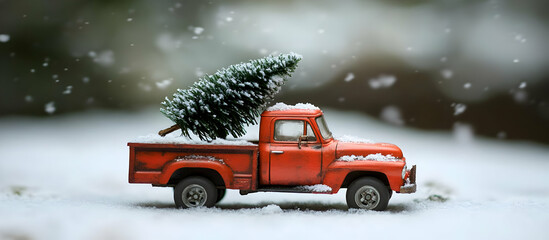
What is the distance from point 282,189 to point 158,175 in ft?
5.45

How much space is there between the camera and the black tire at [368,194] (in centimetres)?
893

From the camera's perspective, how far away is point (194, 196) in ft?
30.0

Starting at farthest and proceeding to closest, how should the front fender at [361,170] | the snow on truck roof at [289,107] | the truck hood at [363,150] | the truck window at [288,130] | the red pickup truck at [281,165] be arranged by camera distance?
1. the snow on truck roof at [289,107]
2. the truck window at [288,130]
3. the truck hood at [363,150]
4. the red pickup truck at [281,165]
5. the front fender at [361,170]

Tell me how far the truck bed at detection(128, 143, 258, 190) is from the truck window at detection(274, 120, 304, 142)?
0.44 meters

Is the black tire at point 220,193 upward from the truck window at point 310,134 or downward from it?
downward

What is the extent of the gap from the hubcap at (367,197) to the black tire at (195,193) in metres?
1.91

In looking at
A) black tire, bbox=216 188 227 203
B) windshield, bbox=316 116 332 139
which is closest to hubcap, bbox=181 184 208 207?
black tire, bbox=216 188 227 203

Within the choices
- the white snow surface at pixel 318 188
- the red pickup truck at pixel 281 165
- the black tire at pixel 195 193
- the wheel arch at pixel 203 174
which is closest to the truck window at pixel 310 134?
the red pickup truck at pixel 281 165

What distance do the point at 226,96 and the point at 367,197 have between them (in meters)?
2.33

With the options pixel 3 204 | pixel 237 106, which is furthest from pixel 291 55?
pixel 3 204

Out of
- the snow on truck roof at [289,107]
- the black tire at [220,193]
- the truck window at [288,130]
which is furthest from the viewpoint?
the black tire at [220,193]

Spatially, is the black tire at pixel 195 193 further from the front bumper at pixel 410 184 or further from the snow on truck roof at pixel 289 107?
the front bumper at pixel 410 184

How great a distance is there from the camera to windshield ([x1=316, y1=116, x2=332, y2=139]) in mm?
9214

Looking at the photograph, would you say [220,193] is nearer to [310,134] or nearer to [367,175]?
[310,134]
